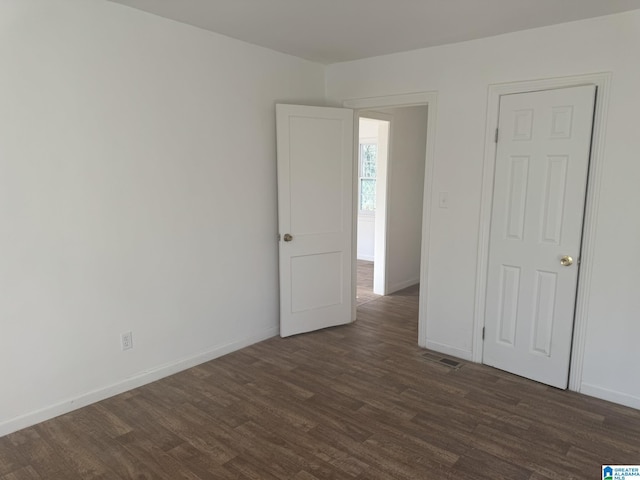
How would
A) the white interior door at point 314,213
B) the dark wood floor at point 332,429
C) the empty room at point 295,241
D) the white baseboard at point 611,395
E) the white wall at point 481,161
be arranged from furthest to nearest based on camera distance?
1. the white interior door at point 314,213
2. the white baseboard at point 611,395
3. the white wall at point 481,161
4. the empty room at point 295,241
5. the dark wood floor at point 332,429

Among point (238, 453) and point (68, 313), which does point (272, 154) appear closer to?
point (68, 313)

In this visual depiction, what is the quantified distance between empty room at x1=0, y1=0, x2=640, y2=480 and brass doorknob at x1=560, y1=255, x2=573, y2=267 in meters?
0.03

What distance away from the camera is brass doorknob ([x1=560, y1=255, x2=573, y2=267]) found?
2.98 meters

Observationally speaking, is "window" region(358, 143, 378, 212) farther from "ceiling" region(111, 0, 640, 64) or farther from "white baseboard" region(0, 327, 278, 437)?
"white baseboard" region(0, 327, 278, 437)

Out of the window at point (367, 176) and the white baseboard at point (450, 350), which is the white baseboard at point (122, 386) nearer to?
the white baseboard at point (450, 350)

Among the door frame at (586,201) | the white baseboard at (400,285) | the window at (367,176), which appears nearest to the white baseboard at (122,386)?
the door frame at (586,201)

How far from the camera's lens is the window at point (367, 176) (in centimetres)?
744

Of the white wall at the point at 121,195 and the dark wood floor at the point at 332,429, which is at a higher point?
the white wall at the point at 121,195

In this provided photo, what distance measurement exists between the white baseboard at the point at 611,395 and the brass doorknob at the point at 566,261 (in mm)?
828

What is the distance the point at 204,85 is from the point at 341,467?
2.66 meters

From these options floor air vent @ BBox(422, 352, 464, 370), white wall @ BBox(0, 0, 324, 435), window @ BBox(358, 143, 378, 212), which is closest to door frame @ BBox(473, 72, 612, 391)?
floor air vent @ BBox(422, 352, 464, 370)

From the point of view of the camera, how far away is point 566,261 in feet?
9.81

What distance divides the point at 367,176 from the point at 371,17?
15.6 ft

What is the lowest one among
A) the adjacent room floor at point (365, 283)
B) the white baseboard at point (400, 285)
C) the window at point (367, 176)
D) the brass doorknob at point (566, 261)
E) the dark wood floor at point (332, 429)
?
the dark wood floor at point (332, 429)
